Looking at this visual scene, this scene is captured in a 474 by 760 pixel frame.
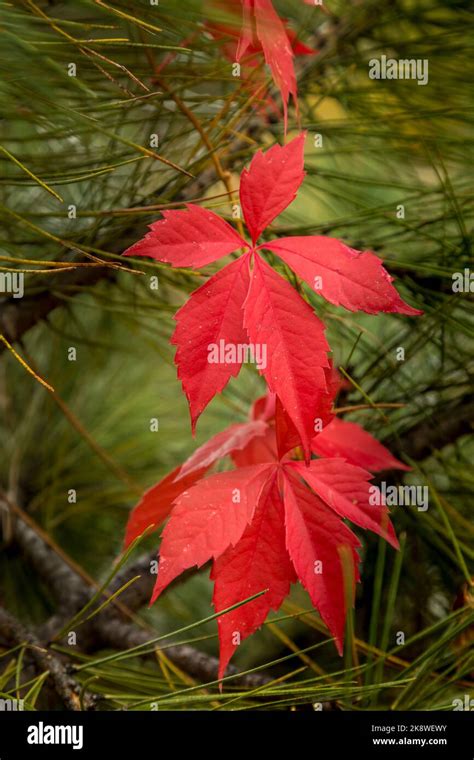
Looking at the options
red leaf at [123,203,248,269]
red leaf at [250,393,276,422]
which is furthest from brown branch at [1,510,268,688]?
red leaf at [123,203,248,269]

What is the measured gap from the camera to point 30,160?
1.43 ft

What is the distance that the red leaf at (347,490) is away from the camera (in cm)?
36

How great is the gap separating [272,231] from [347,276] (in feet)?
0.42

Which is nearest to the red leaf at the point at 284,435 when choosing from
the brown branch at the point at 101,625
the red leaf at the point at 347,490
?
the red leaf at the point at 347,490

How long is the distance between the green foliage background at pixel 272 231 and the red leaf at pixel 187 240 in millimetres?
18

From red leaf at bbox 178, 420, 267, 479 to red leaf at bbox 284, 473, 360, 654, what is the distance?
0.05m

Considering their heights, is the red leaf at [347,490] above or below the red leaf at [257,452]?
below

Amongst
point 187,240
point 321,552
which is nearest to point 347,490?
point 321,552

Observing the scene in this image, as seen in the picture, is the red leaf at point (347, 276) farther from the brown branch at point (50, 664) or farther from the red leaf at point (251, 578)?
the brown branch at point (50, 664)

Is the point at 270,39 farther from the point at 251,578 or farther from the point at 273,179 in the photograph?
the point at 251,578

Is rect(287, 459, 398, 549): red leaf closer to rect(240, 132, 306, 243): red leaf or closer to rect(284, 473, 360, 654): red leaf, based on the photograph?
rect(284, 473, 360, 654): red leaf

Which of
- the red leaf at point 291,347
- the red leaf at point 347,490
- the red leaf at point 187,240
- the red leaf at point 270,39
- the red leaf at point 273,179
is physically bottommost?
the red leaf at point 347,490

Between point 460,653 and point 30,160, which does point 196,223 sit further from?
point 460,653

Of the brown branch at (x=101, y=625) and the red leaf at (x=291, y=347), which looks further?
the brown branch at (x=101, y=625)
